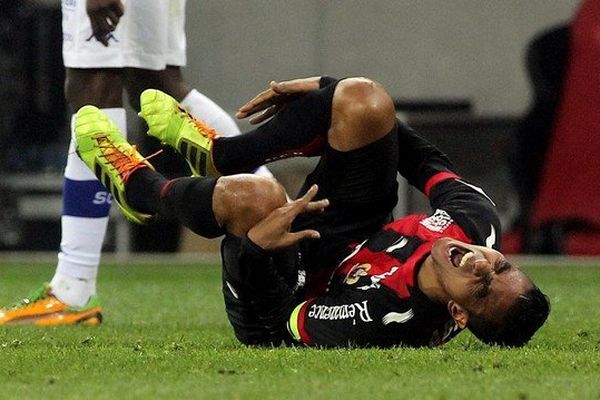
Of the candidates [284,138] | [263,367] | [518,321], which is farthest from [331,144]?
[263,367]

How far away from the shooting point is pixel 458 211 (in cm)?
471

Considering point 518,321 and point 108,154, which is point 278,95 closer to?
point 108,154

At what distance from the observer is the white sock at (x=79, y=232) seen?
5.76 m

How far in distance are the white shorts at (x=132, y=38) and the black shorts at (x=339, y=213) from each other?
3.81 feet

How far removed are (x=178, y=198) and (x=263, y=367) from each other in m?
0.61

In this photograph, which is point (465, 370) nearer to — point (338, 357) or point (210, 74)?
point (338, 357)

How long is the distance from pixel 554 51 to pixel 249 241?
21.7 feet

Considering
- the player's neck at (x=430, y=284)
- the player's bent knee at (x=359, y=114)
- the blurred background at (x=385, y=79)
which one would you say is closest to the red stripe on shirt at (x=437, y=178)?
the player's bent knee at (x=359, y=114)

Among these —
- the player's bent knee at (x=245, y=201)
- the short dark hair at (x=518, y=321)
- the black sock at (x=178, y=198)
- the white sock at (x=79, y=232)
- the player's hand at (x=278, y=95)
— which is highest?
the player's hand at (x=278, y=95)

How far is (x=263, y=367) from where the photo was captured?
4.10 m

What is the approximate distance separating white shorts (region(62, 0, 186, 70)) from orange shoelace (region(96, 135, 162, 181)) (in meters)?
0.92

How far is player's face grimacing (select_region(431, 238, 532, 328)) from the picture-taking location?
428 cm

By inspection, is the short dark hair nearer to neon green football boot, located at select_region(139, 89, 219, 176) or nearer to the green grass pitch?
the green grass pitch

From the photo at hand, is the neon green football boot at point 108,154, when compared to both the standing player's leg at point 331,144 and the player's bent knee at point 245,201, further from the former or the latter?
the player's bent knee at point 245,201
